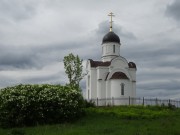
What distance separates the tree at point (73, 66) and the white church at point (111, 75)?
156 inches

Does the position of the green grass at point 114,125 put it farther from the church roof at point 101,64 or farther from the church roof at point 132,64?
the church roof at point 132,64

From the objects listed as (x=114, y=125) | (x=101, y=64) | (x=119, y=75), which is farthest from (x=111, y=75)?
(x=114, y=125)

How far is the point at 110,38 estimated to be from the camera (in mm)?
50469

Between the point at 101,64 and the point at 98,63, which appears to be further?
the point at 98,63

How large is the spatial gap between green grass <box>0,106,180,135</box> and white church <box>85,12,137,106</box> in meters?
23.2

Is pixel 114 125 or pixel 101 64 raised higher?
pixel 101 64

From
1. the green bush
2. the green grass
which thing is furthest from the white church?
the green bush

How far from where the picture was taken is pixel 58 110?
20.6 m

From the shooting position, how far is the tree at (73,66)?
47.1m

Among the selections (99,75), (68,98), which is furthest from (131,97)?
(68,98)

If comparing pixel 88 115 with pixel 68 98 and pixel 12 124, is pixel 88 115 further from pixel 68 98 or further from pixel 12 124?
pixel 12 124

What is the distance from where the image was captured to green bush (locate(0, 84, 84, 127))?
20.1m

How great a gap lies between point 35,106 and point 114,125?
450cm

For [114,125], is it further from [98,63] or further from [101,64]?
[98,63]
